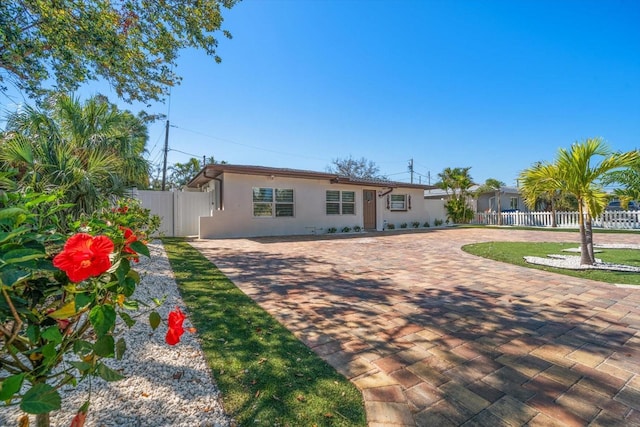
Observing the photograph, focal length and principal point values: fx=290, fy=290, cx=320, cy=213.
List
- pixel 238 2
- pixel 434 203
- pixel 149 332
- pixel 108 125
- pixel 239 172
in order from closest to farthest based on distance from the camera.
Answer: pixel 149 332
pixel 238 2
pixel 108 125
pixel 239 172
pixel 434 203

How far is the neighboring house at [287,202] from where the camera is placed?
40.0ft

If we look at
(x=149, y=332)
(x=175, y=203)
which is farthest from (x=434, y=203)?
(x=149, y=332)

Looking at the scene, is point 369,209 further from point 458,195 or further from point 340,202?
point 458,195

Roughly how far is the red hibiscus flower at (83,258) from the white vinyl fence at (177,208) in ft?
42.6

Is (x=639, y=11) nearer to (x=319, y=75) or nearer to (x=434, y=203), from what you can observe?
(x=319, y=75)

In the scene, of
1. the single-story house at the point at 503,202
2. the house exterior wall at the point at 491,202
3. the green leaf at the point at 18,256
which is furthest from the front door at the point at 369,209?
the green leaf at the point at 18,256

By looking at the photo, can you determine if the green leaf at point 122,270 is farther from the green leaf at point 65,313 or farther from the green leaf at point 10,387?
the green leaf at point 10,387

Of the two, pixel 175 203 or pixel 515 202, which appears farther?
pixel 515 202

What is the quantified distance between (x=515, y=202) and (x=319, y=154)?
22.8 meters

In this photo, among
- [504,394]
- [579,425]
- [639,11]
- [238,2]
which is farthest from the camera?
[639,11]

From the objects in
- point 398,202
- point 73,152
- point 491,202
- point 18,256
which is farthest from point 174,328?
point 491,202

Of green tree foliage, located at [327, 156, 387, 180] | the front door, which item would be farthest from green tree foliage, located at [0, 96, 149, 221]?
green tree foliage, located at [327, 156, 387, 180]

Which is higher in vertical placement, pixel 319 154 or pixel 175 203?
pixel 319 154

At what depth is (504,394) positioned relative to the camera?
2.12 m
